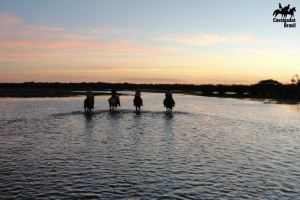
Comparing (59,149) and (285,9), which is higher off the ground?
(285,9)

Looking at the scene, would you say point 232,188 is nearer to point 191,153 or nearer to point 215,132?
point 191,153

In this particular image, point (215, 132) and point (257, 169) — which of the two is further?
point (215, 132)

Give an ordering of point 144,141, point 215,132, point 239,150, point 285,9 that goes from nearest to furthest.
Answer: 1. point 239,150
2. point 144,141
3. point 215,132
4. point 285,9

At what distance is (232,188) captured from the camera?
353 inches

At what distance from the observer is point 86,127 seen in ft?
70.0

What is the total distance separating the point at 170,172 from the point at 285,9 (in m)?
36.6

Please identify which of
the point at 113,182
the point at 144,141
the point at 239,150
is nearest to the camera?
the point at 113,182

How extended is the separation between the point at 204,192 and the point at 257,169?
11.4ft

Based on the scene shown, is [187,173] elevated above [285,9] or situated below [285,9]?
below

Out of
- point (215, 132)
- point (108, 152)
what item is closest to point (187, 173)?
point (108, 152)

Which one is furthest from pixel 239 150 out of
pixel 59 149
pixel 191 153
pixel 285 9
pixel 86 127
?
pixel 285 9

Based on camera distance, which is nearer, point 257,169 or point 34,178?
point 34,178

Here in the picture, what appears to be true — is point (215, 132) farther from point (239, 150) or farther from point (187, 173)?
point (187, 173)

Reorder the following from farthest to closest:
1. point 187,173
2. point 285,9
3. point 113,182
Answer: point 285,9, point 187,173, point 113,182
